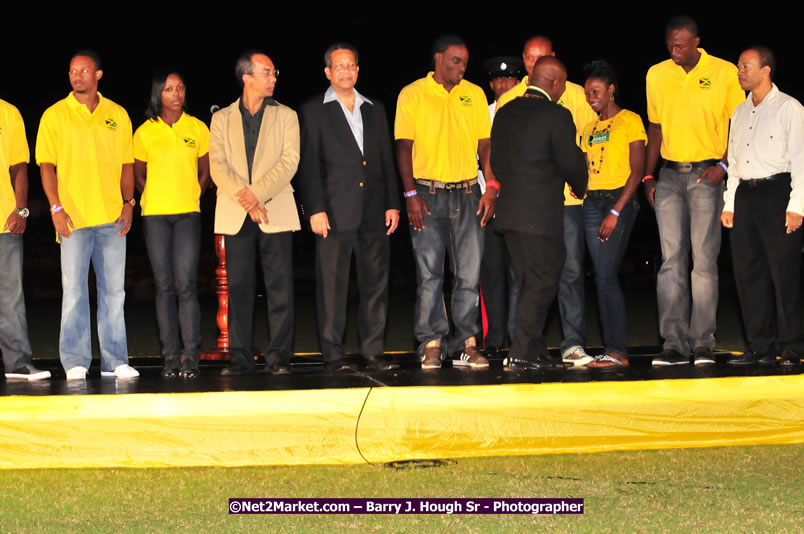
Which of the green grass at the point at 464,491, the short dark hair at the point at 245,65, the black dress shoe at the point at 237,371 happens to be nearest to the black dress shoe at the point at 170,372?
the black dress shoe at the point at 237,371

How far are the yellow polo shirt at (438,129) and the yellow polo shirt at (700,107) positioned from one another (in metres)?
1.13

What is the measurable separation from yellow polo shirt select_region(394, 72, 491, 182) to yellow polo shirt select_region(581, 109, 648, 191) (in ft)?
2.36

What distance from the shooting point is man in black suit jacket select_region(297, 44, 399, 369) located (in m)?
5.50

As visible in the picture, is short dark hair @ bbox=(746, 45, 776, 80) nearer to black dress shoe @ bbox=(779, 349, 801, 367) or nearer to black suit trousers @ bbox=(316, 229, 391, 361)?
black dress shoe @ bbox=(779, 349, 801, 367)

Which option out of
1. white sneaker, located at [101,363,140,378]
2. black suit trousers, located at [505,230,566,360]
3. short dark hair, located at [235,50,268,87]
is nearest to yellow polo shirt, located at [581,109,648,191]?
black suit trousers, located at [505,230,566,360]

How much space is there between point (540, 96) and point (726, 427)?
1.92 metres

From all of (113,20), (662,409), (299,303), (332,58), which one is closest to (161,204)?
(332,58)

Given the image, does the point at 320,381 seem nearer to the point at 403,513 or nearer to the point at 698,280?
the point at 403,513

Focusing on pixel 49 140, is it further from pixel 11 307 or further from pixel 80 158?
pixel 11 307

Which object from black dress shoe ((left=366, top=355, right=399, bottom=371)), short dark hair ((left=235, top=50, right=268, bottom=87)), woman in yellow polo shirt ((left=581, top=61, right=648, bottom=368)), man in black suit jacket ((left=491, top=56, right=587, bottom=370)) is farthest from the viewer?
woman in yellow polo shirt ((left=581, top=61, right=648, bottom=368))

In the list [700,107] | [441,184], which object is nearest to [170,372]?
[441,184]

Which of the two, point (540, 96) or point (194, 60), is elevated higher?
point (194, 60)

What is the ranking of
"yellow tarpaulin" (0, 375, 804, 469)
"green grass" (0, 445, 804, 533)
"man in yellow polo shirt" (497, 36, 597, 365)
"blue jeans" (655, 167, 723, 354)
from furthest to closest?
"man in yellow polo shirt" (497, 36, 597, 365) < "blue jeans" (655, 167, 723, 354) < "yellow tarpaulin" (0, 375, 804, 469) < "green grass" (0, 445, 804, 533)

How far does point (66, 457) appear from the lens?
4.57m
